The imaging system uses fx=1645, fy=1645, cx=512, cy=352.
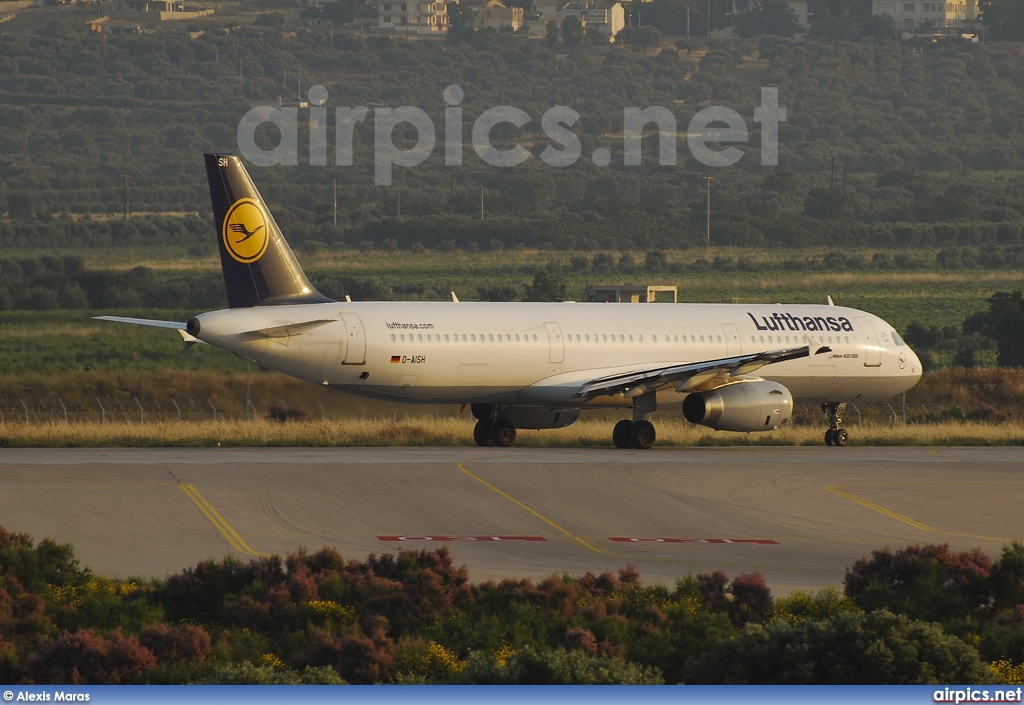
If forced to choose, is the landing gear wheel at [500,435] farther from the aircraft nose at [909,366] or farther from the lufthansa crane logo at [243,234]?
the aircraft nose at [909,366]

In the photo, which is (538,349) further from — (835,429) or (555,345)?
(835,429)

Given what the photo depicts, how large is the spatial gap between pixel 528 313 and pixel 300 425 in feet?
23.0

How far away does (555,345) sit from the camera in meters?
39.4

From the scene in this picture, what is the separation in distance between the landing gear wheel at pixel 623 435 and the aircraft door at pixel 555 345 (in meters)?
2.48

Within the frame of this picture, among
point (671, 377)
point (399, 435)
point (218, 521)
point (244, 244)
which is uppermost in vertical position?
point (244, 244)

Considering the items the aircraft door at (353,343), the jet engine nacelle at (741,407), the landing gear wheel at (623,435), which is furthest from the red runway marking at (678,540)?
the landing gear wheel at (623,435)

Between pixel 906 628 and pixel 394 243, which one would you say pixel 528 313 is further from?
pixel 394 243

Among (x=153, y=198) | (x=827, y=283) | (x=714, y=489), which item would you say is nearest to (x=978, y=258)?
(x=827, y=283)

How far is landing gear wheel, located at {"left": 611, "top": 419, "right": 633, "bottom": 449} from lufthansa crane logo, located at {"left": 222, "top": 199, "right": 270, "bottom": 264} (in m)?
10.0

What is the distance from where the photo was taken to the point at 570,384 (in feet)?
130

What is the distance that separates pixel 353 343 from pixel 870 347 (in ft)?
49.3

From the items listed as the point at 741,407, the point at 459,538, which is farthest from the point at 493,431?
the point at 459,538

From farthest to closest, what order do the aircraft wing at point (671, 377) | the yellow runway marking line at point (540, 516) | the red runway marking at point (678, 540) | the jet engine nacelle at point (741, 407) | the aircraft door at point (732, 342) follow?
the aircraft door at point (732, 342) → the jet engine nacelle at point (741, 407) → the aircraft wing at point (671, 377) → the red runway marking at point (678, 540) → the yellow runway marking line at point (540, 516)

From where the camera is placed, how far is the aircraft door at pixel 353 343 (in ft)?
119
